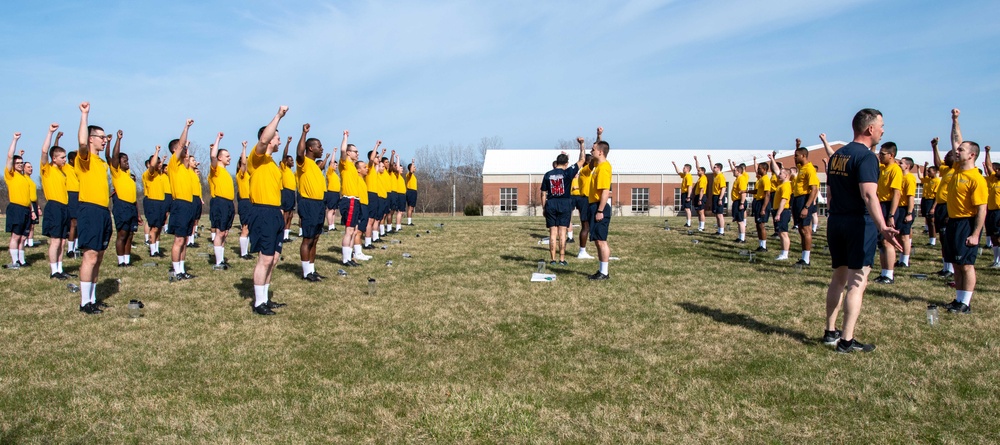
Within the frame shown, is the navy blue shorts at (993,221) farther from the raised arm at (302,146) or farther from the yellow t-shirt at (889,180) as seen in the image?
the raised arm at (302,146)

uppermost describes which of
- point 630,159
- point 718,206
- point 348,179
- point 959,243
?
point 630,159

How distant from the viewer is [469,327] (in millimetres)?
6871

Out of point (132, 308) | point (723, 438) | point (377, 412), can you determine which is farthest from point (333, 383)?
point (132, 308)

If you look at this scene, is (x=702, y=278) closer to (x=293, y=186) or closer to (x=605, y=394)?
(x=605, y=394)

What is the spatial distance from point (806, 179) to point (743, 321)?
5975mm

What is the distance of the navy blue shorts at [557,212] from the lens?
481 inches

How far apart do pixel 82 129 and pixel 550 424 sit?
6.01m

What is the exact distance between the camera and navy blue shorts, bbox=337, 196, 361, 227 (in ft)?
38.4

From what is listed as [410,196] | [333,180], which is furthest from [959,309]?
[410,196]

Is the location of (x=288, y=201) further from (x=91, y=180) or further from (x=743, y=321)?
(x=743, y=321)

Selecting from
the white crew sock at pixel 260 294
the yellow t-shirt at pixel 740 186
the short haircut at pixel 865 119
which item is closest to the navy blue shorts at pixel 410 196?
the yellow t-shirt at pixel 740 186

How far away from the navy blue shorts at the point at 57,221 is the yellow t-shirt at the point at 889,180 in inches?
507

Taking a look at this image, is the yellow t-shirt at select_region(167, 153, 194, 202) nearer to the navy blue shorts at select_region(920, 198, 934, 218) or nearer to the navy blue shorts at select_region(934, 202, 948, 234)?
the navy blue shorts at select_region(934, 202, 948, 234)

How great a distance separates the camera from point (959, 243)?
7.70m
